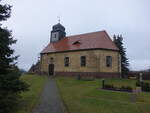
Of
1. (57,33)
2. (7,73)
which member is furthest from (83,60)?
(7,73)

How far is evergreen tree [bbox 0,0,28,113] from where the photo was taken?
27.3ft

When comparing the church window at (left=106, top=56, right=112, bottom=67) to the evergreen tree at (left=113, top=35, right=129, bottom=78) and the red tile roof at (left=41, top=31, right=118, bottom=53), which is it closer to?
the red tile roof at (left=41, top=31, right=118, bottom=53)

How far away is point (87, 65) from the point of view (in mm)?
28812

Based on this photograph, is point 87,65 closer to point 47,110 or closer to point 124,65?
point 124,65

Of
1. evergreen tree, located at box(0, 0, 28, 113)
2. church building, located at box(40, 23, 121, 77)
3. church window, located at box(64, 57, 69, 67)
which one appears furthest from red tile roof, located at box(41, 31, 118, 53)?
evergreen tree, located at box(0, 0, 28, 113)

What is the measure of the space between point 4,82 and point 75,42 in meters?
24.3

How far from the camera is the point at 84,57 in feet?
96.5

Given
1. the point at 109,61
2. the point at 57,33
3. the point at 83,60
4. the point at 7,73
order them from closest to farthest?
the point at 7,73
the point at 109,61
the point at 83,60
the point at 57,33

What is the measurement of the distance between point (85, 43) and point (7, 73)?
2224 cm

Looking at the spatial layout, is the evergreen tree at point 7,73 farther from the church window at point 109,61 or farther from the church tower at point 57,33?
the church tower at point 57,33

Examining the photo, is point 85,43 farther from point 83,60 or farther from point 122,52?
point 122,52

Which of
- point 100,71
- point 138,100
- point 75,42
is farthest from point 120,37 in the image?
point 138,100

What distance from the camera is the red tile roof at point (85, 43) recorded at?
28.9 metres

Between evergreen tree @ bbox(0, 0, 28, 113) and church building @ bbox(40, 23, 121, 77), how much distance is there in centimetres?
1972
